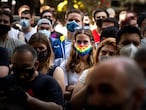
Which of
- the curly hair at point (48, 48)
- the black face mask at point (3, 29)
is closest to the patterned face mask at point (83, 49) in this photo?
the curly hair at point (48, 48)

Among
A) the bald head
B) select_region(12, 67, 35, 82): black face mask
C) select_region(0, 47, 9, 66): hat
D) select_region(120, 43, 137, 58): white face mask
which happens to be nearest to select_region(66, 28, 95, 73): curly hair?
select_region(0, 47, 9, 66): hat

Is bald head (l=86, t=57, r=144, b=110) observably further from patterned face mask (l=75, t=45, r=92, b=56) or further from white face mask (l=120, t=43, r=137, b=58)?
patterned face mask (l=75, t=45, r=92, b=56)

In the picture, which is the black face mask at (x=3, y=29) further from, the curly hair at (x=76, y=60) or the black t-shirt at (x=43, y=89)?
the black t-shirt at (x=43, y=89)

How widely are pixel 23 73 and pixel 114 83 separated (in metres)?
2.21

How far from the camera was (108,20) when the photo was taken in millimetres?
8922

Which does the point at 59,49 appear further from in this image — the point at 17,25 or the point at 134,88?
the point at 134,88

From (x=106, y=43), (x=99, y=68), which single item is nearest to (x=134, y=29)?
(x=106, y=43)

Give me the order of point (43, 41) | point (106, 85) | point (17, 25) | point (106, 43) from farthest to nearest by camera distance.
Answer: point (17, 25)
point (43, 41)
point (106, 43)
point (106, 85)

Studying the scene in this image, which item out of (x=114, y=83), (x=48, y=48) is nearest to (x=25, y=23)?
(x=48, y=48)

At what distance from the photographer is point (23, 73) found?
178 inches

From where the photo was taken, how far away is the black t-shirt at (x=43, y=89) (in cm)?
456

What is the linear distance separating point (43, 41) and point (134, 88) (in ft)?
12.2

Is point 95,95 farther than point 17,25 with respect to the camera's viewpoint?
No

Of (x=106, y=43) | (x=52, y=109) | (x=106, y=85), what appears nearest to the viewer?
(x=106, y=85)
